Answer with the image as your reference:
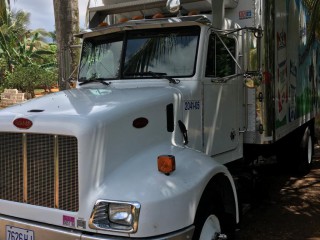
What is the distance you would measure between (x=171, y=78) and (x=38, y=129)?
164cm

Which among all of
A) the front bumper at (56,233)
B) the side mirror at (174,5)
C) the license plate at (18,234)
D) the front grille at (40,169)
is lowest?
the license plate at (18,234)

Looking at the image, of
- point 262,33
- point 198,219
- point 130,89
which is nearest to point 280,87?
A: point 262,33

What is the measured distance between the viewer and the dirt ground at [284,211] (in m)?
5.56

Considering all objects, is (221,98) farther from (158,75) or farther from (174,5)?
(174,5)

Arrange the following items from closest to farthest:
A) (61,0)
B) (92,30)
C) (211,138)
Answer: (211,138)
(92,30)
(61,0)

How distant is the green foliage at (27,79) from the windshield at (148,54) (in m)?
32.8

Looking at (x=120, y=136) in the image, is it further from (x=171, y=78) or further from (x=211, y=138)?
(x=211, y=138)

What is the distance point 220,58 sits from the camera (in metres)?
4.99

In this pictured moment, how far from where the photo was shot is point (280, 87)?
6.33m

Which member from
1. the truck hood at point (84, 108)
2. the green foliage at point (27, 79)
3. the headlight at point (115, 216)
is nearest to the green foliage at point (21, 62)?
the green foliage at point (27, 79)

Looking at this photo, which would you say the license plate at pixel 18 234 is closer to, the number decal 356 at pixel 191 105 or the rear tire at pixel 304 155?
the number decal 356 at pixel 191 105

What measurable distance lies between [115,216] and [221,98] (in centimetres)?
234

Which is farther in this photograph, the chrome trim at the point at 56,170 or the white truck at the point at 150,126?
the chrome trim at the point at 56,170

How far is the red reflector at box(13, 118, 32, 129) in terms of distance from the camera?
3.56 metres
